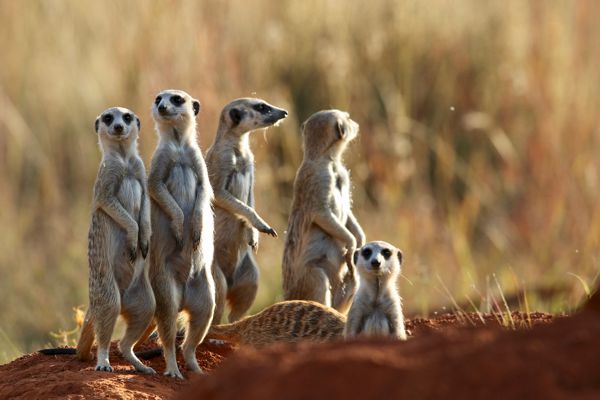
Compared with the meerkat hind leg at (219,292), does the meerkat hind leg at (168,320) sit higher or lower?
lower

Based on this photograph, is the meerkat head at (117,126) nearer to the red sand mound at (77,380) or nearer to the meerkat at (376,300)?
the red sand mound at (77,380)

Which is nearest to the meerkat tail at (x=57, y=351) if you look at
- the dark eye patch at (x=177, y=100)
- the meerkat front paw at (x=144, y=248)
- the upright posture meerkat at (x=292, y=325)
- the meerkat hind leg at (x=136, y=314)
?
the meerkat hind leg at (x=136, y=314)

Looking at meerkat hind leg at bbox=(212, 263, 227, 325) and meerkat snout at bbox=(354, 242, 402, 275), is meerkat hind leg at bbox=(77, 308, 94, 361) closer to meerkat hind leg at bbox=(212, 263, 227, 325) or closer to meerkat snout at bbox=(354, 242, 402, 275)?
meerkat hind leg at bbox=(212, 263, 227, 325)

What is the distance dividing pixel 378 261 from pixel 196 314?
0.72 m

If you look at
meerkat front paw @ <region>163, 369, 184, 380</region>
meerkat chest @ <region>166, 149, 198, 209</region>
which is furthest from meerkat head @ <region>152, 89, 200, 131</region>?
meerkat front paw @ <region>163, 369, 184, 380</region>

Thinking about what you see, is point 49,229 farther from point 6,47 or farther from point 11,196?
point 6,47

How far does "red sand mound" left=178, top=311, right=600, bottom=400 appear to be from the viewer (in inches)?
74.7

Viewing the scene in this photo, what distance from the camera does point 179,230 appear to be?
175 inches

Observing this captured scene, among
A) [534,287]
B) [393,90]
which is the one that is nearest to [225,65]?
[393,90]

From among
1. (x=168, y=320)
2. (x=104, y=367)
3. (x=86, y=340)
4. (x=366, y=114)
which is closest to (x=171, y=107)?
(x=168, y=320)

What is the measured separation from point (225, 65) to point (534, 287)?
9.76ft

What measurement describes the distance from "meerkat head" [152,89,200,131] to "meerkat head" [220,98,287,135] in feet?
1.92

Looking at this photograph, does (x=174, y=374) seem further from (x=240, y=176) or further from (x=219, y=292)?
(x=240, y=176)

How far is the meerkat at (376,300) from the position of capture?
4.19 m
